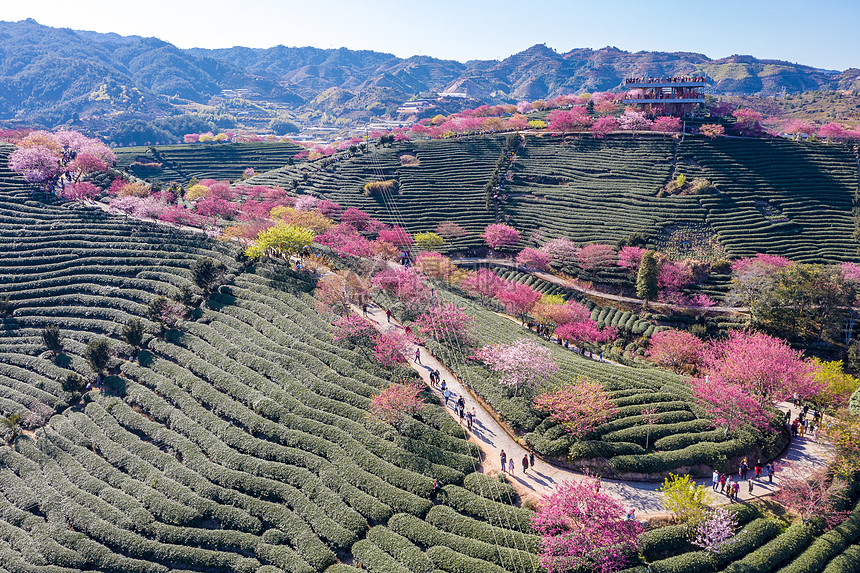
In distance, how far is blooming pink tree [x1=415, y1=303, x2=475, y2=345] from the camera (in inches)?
1612

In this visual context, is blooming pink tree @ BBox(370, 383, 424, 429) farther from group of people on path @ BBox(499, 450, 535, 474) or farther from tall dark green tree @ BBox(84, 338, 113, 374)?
tall dark green tree @ BBox(84, 338, 113, 374)

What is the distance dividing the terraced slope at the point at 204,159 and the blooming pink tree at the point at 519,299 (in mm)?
81598

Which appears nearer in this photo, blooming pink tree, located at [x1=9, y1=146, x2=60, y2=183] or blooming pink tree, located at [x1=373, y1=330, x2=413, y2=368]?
blooming pink tree, located at [x1=373, y1=330, x2=413, y2=368]

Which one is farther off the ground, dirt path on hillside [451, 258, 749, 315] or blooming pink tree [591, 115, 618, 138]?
blooming pink tree [591, 115, 618, 138]

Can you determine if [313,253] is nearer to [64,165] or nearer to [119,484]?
[119,484]

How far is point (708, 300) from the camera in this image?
57.7 metres

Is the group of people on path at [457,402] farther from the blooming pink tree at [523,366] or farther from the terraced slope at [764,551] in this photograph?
the terraced slope at [764,551]

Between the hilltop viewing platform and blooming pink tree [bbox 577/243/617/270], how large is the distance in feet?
178

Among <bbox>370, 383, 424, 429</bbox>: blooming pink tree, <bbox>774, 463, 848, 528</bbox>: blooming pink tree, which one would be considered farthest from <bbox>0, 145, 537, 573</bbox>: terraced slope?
<bbox>774, 463, 848, 528</bbox>: blooming pink tree

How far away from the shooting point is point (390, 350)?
121 feet

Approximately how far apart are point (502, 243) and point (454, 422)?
1810 inches

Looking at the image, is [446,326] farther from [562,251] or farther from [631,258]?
[631,258]

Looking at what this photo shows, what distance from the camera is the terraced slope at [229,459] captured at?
2511cm

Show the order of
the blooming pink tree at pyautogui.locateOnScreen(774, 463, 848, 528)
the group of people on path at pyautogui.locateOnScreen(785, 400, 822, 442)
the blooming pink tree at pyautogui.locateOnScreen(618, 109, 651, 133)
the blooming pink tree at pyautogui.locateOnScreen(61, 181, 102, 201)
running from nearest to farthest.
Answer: the blooming pink tree at pyautogui.locateOnScreen(774, 463, 848, 528) → the group of people on path at pyautogui.locateOnScreen(785, 400, 822, 442) → the blooming pink tree at pyautogui.locateOnScreen(61, 181, 102, 201) → the blooming pink tree at pyautogui.locateOnScreen(618, 109, 651, 133)
